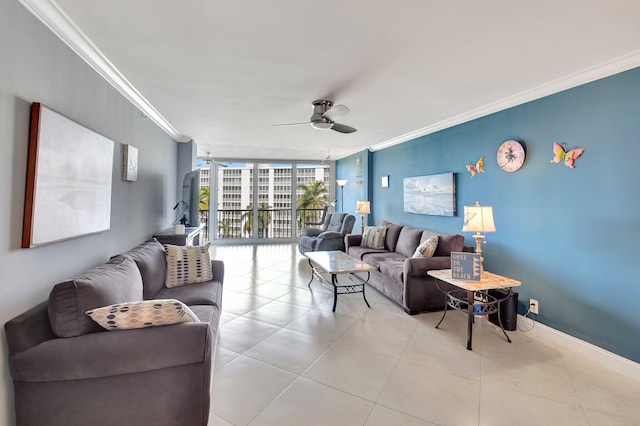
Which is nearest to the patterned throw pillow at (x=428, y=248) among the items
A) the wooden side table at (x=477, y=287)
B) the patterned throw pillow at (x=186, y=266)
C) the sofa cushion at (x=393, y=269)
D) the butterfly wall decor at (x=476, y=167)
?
the sofa cushion at (x=393, y=269)

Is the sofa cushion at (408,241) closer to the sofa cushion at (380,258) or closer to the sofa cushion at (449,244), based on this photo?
the sofa cushion at (380,258)

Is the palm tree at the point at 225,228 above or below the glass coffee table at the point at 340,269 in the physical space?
above

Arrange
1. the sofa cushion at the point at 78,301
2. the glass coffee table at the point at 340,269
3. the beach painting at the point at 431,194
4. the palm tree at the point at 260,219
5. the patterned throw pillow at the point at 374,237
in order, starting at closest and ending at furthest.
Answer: the sofa cushion at the point at 78,301 < the glass coffee table at the point at 340,269 < the beach painting at the point at 431,194 < the patterned throw pillow at the point at 374,237 < the palm tree at the point at 260,219

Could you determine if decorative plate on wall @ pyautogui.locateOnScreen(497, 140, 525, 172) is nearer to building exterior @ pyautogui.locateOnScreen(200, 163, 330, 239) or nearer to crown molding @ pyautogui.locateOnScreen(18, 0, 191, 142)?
crown molding @ pyautogui.locateOnScreen(18, 0, 191, 142)

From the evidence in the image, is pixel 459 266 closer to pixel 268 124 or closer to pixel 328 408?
pixel 328 408

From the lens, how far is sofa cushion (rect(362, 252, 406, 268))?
4098mm

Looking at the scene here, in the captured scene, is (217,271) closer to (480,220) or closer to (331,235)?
(480,220)

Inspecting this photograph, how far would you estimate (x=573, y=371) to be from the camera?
2.17 meters

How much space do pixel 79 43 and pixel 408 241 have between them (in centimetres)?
416

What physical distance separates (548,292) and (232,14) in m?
3.52

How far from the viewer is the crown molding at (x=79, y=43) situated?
166cm

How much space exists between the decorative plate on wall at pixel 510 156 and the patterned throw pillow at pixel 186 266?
3.40 m

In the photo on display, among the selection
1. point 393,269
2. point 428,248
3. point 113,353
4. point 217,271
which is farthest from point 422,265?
point 113,353

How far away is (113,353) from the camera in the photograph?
138 cm
